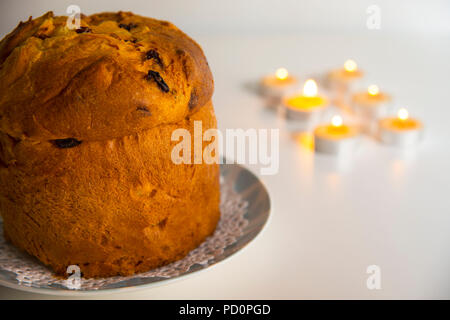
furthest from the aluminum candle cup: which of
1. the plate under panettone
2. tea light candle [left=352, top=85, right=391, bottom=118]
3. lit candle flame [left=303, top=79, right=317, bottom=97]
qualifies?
the plate under panettone

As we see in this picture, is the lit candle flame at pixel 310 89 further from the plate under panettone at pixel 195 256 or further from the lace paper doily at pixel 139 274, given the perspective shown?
the lace paper doily at pixel 139 274

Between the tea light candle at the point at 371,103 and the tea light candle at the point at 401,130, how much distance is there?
0.32 ft

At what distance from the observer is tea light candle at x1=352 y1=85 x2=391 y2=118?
2.03 metres

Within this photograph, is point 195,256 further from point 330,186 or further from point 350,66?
point 350,66

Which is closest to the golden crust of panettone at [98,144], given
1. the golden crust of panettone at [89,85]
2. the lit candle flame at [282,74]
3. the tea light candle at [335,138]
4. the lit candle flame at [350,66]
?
the golden crust of panettone at [89,85]

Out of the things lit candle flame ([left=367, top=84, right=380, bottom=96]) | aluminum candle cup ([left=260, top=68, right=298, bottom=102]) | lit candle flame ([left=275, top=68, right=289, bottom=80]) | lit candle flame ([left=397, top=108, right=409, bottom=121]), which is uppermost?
lit candle flame ([left=275, top=68, right=289, bottom=80])

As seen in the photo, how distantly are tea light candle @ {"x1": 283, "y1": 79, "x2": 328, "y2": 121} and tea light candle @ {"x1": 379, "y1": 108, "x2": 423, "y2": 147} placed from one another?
234mm

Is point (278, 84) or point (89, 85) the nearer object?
point (89, 85)

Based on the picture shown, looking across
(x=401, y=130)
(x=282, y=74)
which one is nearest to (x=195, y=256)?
(x=401, y=130)

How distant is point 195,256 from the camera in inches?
48.6

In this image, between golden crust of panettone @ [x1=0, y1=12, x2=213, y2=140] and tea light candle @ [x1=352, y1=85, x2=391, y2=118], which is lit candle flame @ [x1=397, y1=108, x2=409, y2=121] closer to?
tea light candle @ [x1=352, y1=85, x2=391, y2=118]

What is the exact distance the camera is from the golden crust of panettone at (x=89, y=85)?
1040 mm

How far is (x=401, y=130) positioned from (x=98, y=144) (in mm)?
1090

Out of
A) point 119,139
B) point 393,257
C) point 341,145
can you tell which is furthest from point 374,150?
point 119,139
